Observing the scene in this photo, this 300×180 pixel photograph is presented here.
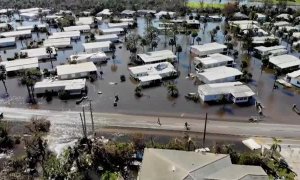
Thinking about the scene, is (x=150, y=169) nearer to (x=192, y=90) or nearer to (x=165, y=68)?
(x=192, y=90)

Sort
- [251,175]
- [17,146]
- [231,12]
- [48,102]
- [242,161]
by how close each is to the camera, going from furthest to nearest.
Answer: [231,12]
[48,102]
[17,146]
[242,161]
[251,175]

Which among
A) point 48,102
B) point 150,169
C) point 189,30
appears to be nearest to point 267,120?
Result: point 150,169

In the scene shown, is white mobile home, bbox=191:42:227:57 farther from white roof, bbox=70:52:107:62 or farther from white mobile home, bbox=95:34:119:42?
white roof, bbox=70:52:107:62

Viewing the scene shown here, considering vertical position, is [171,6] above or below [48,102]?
above

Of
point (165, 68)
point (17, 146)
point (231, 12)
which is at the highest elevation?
point (231, 12)

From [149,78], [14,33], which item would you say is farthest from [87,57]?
[14,33]

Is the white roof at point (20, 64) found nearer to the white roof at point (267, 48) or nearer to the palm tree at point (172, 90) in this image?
the palm tree at point (172, 90)

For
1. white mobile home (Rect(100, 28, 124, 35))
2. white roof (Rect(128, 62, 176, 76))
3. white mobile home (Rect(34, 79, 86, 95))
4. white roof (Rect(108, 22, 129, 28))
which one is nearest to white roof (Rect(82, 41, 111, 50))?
white mobile home (Rect(100, 28, 124, 35))
